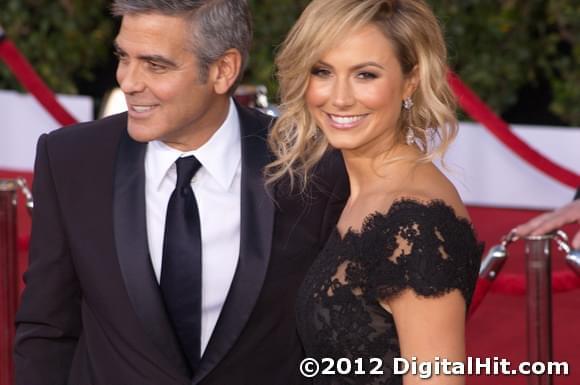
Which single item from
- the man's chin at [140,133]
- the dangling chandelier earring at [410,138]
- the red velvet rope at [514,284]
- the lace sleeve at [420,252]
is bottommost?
the red velvet rope at [514,284]

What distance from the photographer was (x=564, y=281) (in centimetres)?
390

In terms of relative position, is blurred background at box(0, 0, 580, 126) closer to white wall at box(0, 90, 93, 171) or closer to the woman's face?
white wall at box(0, 90, 93, 171)

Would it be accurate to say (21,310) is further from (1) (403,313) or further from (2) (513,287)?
(2) (513,287)

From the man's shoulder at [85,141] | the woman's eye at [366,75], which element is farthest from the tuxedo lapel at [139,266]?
the woman's eye at [366,75]

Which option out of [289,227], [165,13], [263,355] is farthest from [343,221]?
[165,13]

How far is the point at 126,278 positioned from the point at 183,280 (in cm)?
13

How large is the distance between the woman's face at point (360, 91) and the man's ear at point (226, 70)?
0.35 m

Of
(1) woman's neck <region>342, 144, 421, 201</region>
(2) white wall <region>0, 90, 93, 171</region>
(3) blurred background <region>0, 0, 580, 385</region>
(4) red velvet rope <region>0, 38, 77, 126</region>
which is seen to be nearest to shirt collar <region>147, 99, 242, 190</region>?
(1) woman's neck <region>342, 144, 421, 201</region>

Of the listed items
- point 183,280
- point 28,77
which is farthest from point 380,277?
point 28,77

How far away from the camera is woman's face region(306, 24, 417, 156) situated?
8.23 ft

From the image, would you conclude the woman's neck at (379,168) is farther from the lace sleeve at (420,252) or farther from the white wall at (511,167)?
the white wall at (511,167)

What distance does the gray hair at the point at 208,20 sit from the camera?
2803 mm

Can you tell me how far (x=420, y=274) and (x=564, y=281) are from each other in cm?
174

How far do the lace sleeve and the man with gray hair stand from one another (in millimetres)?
419
